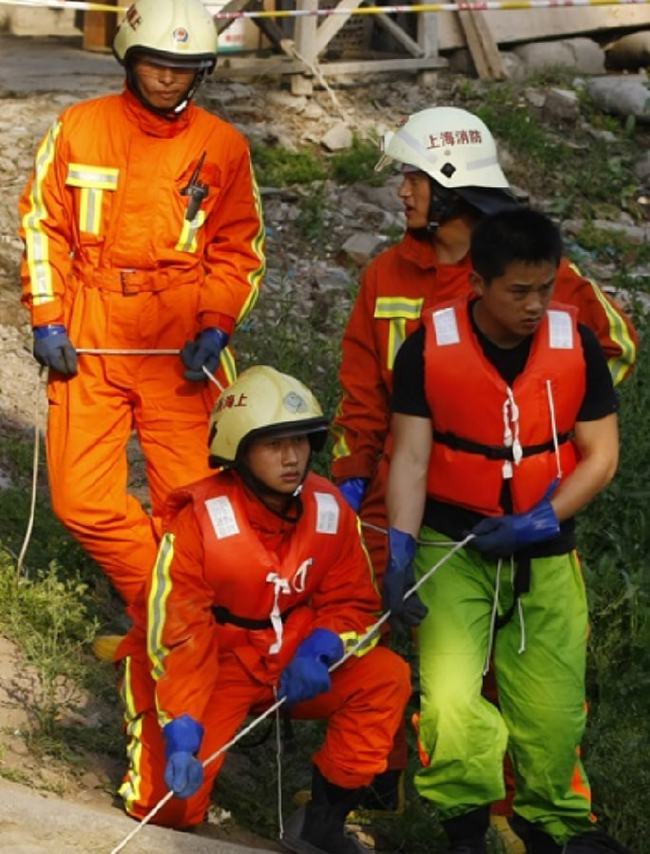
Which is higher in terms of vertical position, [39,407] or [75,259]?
[75,259]

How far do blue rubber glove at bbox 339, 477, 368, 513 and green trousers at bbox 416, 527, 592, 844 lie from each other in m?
0.60

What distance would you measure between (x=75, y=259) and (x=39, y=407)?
9.63 ft

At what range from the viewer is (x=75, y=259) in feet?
23.1

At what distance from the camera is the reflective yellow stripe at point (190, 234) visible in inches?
275

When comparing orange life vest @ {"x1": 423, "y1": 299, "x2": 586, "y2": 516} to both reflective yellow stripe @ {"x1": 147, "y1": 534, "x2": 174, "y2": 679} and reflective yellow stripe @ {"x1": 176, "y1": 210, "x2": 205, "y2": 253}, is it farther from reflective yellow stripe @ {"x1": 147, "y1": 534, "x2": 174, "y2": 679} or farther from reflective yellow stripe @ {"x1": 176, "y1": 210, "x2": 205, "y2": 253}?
reflective yellow stripe @ {"x1": 176, "y1": 210, "x2": 205, "y2": 253}

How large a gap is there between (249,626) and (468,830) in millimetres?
856

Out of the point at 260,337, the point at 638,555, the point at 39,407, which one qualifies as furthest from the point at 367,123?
the point at 638,555

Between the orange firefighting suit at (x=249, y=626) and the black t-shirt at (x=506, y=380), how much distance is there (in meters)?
0.31

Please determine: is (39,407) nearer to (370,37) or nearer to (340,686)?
(340,686)

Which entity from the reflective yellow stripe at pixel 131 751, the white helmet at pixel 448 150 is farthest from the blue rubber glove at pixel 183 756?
the white helmet at pixel 448 150

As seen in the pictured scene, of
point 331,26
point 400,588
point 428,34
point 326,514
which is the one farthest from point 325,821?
point 428,34

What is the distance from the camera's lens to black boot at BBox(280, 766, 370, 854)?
5871 mm

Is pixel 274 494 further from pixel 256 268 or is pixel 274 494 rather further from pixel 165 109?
pixel 165 109

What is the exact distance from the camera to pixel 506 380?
564 centimetres
